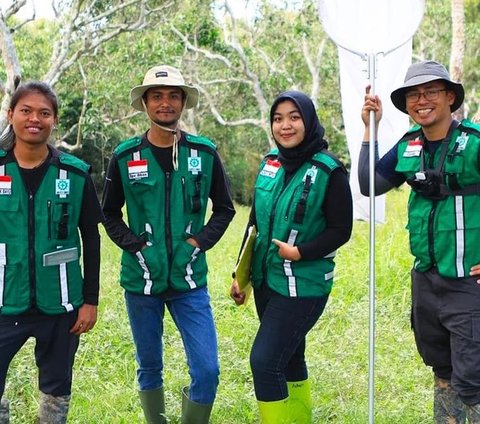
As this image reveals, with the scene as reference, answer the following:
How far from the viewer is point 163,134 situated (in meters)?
3.62

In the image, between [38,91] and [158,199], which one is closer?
[38,91]

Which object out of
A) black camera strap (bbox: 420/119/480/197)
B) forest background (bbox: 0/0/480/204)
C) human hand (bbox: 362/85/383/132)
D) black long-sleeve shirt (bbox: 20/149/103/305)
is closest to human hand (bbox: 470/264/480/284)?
black camera strap (bbox: 420/119/480/197)

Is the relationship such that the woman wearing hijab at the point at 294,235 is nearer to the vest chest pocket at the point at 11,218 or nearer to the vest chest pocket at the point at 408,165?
the vest chest pocket at the point at 408,165

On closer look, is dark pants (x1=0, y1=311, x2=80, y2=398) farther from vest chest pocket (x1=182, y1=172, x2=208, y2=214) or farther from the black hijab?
the black hijab

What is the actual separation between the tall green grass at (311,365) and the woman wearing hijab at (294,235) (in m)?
1.05

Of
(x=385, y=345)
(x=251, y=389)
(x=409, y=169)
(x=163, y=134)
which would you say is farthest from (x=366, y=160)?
(x=385, y=345)

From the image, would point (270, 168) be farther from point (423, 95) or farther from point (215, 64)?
point (215, 64)

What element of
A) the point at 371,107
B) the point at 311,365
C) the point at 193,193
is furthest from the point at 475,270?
the point at 311,365

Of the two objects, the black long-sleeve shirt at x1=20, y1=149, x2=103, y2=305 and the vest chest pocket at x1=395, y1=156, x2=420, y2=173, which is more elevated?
the vest chest pocket at x1=395, y1=156, x2=420, y2=173

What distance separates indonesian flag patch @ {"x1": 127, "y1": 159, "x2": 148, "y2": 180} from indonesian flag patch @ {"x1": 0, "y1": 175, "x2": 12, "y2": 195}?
0.63 meters

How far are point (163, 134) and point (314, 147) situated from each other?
750mm

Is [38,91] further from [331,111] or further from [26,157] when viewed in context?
[331,111]

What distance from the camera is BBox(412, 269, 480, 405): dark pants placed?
10.4 feet

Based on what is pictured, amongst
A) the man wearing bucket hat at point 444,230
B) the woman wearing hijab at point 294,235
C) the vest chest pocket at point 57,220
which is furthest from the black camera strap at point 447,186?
the vest chest pocket at point 57,220
